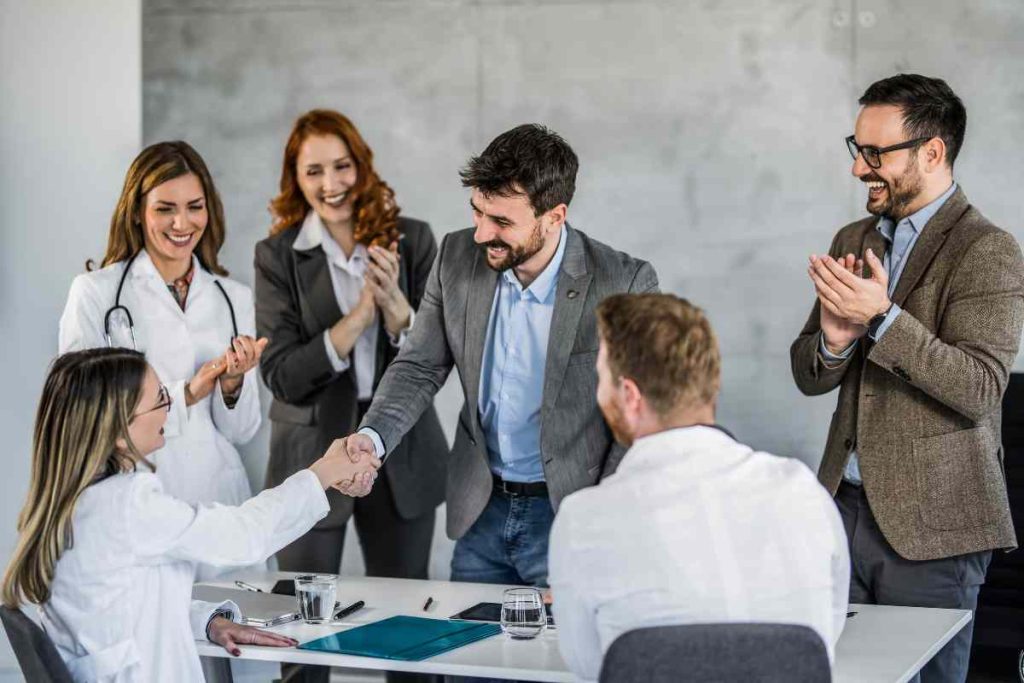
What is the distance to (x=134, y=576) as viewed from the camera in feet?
8.87

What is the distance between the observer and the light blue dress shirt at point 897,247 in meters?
3.38

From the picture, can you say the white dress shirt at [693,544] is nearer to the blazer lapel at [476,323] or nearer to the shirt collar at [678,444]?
the shirt collar at [678,444]

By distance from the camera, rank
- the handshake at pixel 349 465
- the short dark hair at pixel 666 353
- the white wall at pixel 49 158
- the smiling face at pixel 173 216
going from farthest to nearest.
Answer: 1. the white wall at pixel 49 158
2. the smiling face at pixel 173 216
3. the handshake at pixel 349 465
4. the short dark hair at pixel 666 353

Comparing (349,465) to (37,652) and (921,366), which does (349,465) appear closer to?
(37,652)

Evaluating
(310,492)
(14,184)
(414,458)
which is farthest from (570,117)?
(310,492)

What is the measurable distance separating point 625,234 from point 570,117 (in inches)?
20.4

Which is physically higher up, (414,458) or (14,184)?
(14,184)

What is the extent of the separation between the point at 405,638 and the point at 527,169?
3.78ft

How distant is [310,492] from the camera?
2.93 meters

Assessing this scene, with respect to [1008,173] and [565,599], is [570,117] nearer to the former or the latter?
[1008,173]

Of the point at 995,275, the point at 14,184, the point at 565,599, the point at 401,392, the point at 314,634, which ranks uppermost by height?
the point at 14,184

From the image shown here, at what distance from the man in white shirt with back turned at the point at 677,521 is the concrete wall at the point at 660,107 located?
9.68 ft

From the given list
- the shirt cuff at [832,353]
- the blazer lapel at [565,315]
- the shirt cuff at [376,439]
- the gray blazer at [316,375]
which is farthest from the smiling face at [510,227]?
the gray blazer at [316,375]

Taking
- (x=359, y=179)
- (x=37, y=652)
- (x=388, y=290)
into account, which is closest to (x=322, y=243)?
(x=359, y=179)
